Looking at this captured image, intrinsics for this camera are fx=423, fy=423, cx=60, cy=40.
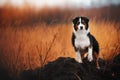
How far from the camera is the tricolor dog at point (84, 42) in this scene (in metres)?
4.55

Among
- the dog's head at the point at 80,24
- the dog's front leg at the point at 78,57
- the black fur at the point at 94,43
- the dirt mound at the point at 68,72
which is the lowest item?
the dirt mound at the point at 68,72

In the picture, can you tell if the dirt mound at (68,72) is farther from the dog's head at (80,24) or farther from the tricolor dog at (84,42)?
the dog's head at (80,24)

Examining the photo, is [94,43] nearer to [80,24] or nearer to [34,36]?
[80,24]

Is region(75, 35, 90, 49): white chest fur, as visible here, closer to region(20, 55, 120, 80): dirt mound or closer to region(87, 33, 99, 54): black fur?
region(87, 33, 99, 54): black fur

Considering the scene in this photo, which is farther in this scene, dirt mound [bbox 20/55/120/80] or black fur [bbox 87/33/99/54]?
black fur [bbox 87/33/99/54]

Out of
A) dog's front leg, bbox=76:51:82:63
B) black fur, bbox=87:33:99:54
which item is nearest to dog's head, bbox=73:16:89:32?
black fur, bbox=87:33:99:54

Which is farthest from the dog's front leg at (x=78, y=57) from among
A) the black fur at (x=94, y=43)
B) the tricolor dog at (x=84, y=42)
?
the black fur at (x=94, y=43)

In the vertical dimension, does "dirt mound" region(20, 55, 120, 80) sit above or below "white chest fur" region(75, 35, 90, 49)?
below

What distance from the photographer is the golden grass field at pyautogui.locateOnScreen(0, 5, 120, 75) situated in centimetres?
445

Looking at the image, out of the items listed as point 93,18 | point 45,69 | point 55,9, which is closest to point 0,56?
point 45,69

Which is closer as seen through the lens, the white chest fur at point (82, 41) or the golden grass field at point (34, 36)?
the golden grass field at point (34, 36)

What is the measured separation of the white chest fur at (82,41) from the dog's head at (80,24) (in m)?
0.09

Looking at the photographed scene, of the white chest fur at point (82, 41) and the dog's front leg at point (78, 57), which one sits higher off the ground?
the white chest fur at point (82, 41)

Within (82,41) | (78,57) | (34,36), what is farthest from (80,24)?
(34,36)
